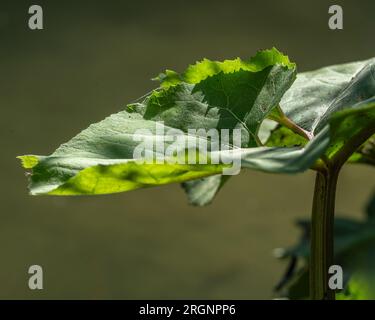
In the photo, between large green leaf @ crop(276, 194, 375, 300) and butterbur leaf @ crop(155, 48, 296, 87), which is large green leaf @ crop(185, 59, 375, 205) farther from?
large green leaf @ crop(276, 194, 375, 300)

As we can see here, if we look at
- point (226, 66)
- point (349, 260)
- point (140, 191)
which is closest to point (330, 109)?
point (226, 66)

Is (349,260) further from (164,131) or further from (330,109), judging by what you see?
(164,131)

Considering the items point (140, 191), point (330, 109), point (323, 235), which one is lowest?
point (323, 235)

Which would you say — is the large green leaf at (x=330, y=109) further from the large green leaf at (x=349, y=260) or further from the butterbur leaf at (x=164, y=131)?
the large green leaf at (x=349, y=260)

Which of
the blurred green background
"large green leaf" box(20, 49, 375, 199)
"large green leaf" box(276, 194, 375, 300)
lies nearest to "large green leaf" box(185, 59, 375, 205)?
"large green leaf" box(20, 49, 375, 199)

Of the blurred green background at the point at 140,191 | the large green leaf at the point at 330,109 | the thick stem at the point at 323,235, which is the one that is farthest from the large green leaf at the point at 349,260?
the blurred green background at the point at 140,191

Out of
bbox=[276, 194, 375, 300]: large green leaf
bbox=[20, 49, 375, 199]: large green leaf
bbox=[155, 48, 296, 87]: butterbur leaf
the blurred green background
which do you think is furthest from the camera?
the blurred green background

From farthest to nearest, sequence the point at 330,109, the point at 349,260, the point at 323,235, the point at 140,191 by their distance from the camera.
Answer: the point at 140,191 → the point at 349,260 → the point at 330,109 → the point at 323,235
